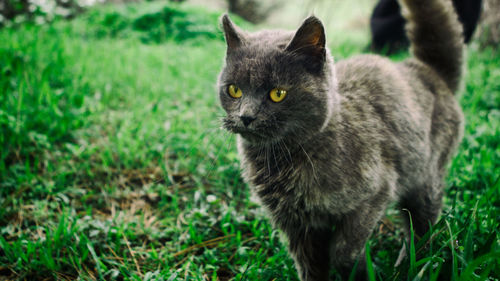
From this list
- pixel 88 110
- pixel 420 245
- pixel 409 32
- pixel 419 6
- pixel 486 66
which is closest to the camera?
pixel 420 245

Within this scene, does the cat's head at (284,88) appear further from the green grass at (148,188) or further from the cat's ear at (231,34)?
the green grass at (148,188)

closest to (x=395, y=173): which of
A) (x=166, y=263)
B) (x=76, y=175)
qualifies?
(x=166, y=263)

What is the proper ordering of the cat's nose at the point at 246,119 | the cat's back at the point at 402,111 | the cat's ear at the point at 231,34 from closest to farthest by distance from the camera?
the cat's nose at the point at 246,119 → the cat's ear at the point at 231,34 → the cat's back at the point at 402,111

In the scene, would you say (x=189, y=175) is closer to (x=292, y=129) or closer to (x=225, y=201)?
(x=225, y=201)

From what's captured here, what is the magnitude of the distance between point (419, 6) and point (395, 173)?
1.27 metres

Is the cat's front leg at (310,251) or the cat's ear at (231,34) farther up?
the cat's ear at (231,34)

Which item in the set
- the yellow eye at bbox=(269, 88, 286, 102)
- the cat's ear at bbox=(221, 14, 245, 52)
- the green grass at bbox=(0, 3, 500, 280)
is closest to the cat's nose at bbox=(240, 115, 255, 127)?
the yellow eye at bbox=(269, 88, 286, 102)

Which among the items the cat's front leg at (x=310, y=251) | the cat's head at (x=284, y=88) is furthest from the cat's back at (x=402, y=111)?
the cat's front leg at (x=310, y=251)

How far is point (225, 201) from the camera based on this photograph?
250 centimetres

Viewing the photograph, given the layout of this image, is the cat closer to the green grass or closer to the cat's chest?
the cat's chest

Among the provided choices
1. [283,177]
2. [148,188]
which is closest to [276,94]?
[283,177]

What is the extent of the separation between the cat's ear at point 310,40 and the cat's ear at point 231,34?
0.30 metres

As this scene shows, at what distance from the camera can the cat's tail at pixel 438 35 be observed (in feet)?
7.50

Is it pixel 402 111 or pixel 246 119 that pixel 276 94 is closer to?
pixel 246 119
